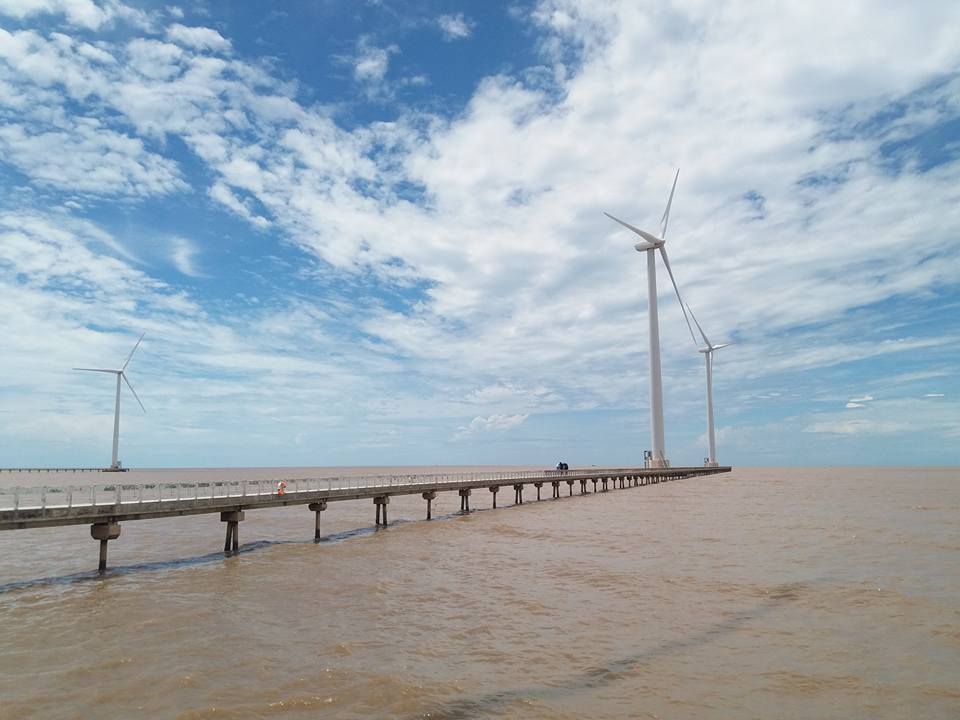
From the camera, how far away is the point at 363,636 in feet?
61.1

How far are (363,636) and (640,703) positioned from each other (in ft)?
29.5

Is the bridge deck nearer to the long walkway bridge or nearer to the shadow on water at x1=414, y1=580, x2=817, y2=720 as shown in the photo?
the long walkway bridge

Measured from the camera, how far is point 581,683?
14.6 metres

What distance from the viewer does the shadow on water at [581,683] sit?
519 inches

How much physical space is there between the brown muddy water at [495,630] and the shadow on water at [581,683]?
7 centimetres

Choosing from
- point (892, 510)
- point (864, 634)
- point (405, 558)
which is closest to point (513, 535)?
point (405, 558)

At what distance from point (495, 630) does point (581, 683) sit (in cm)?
484

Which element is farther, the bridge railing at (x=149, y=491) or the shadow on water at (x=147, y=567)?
the shadow on water at (x=147, y=567)

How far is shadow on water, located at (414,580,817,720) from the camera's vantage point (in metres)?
13.2

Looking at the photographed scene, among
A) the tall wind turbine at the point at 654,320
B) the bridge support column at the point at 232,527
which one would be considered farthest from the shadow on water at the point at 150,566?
the tall wind turbine at the point at 654,320

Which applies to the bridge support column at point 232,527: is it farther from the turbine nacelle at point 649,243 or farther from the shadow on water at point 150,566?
the turbine nacelle at point 649,243

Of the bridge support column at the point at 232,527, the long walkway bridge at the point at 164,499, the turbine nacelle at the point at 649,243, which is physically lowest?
the bridge support column at the point at 232,527

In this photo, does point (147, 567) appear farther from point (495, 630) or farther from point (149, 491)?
point (495, 630)

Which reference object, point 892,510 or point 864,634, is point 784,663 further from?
point 892,510
